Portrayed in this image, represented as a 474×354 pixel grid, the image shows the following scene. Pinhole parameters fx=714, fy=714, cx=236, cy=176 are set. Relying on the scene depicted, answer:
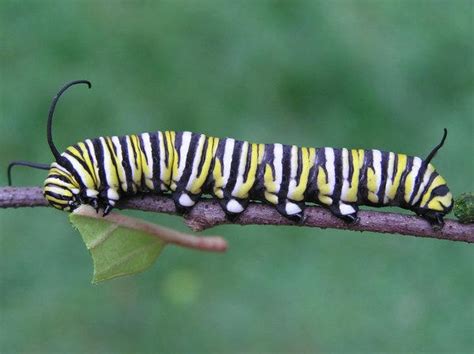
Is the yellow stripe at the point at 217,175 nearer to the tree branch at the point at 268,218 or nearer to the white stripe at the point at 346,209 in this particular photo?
the tree branch at the point at 268,218

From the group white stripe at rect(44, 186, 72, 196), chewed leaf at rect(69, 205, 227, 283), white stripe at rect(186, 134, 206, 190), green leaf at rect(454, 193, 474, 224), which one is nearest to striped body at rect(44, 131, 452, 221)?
white stripe at rect(186, 134, 206, 190)

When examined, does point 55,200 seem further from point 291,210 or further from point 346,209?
point 346,209

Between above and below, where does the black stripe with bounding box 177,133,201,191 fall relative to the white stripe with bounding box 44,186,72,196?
above

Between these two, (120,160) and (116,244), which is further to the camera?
(120,160)

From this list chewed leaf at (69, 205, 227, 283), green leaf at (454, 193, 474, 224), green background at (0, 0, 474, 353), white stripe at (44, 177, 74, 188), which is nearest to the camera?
chewed leaf at (69, 205, 227, 283)

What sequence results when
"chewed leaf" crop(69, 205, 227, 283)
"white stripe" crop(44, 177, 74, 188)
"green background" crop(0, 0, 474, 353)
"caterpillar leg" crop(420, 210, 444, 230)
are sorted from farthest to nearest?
"green background" crop(0, 0, 474, 353) < "white stripe" crop(44, 177, 74, 188) < "caterpillar leg" crop(420, 210, 444, 230) < "chewed leaf" crop(69, 205, 227, 283)

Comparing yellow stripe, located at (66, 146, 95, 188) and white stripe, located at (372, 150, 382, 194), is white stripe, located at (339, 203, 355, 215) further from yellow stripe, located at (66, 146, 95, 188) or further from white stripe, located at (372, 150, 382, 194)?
yellow stripe, located at (66, 146, 95, 188)

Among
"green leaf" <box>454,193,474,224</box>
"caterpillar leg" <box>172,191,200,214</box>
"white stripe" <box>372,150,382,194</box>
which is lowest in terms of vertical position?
"caterpillar leg" <box>172,191,200,214</box>

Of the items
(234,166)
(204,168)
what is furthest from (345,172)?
(204,168)

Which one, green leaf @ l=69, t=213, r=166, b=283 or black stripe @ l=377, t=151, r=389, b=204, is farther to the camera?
black stripe @ l=377, t=151, r=389, b=204

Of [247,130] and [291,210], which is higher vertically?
[291,210]
